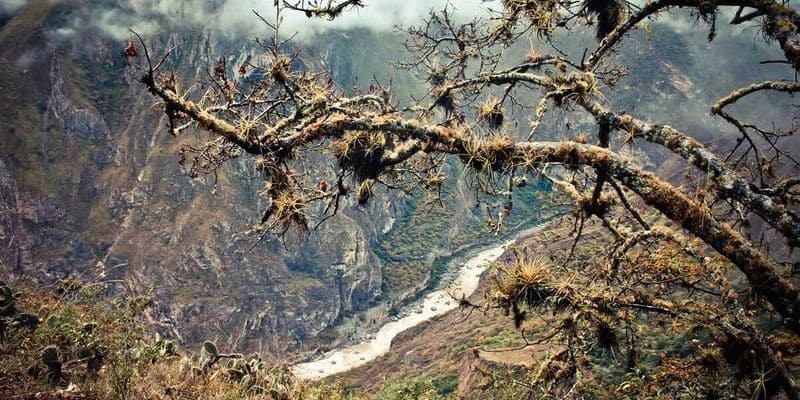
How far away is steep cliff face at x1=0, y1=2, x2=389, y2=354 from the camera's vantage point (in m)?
68.4

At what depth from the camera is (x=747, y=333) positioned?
3.91 m

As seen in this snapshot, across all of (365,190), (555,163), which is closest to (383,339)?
(365,190)

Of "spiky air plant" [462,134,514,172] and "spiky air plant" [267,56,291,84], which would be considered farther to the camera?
"spiky air plant" [267,56,291,84]

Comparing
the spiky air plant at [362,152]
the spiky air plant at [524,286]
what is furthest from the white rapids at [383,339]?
the spiky air plant at [362,152]

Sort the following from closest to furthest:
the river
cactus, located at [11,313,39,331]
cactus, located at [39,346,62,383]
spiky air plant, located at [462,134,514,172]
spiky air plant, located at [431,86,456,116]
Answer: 1. spiky air plant, located at [462,134,514,172]
2. cactus, located at [39,346,62,383]
3. spiky air plant, located at [431,86,456,116]
4. cactus, located at [11,313,39,331]
5. the river

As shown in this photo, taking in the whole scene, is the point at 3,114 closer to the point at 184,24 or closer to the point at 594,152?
the point at 184,24

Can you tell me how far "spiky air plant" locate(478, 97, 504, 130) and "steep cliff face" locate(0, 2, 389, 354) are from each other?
211ft

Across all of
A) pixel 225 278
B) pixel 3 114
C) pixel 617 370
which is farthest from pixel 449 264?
pixel 3 114

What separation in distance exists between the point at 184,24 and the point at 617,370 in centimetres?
10494

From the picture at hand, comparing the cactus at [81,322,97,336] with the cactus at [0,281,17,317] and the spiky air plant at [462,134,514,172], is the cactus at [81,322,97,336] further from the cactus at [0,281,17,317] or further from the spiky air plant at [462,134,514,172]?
the spiky air plant at [462,134,514,172]

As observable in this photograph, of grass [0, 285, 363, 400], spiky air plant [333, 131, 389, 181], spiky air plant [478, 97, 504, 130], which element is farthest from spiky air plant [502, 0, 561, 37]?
grass [0, 285, 363, 400]

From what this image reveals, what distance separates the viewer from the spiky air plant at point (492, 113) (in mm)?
5418

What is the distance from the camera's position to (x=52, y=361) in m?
5.92

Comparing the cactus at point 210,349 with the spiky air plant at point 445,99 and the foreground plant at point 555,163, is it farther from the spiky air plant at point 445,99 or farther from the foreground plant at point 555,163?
the spiky air plant at point 445,99
